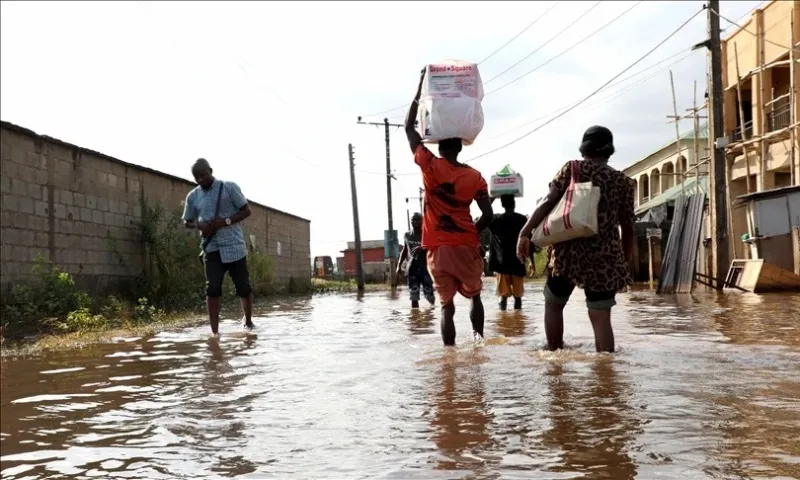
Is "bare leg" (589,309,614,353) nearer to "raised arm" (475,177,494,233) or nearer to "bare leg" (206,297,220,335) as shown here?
"raised arm" (475,177,494,233)

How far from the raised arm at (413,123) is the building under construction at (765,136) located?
40.6 feet

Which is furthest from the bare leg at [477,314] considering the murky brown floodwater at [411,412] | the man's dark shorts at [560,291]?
the man's dark shorts at [560,291]

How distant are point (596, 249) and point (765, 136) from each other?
17327 mm

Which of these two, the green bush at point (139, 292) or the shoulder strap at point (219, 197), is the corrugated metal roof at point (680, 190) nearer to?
the green bush at point (139, 292)

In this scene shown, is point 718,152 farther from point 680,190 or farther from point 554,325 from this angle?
point 680,190

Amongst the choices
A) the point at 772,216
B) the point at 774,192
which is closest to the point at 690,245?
the point at 774,192

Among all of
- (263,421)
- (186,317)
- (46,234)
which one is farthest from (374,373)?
(46,234)

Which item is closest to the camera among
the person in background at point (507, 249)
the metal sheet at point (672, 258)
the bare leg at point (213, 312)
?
the bare leg at point (213, 312)

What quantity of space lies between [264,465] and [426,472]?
52cm

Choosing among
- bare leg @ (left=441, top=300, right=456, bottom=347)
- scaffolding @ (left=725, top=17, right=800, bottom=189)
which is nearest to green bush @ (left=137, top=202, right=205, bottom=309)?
bare leg @ (left=441, top=300, right=456, bottom=347)

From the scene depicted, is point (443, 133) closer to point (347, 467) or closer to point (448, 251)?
point (448, 251)

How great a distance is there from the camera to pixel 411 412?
9.93 ft

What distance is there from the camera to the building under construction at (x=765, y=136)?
17.4 metres

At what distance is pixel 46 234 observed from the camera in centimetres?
873
